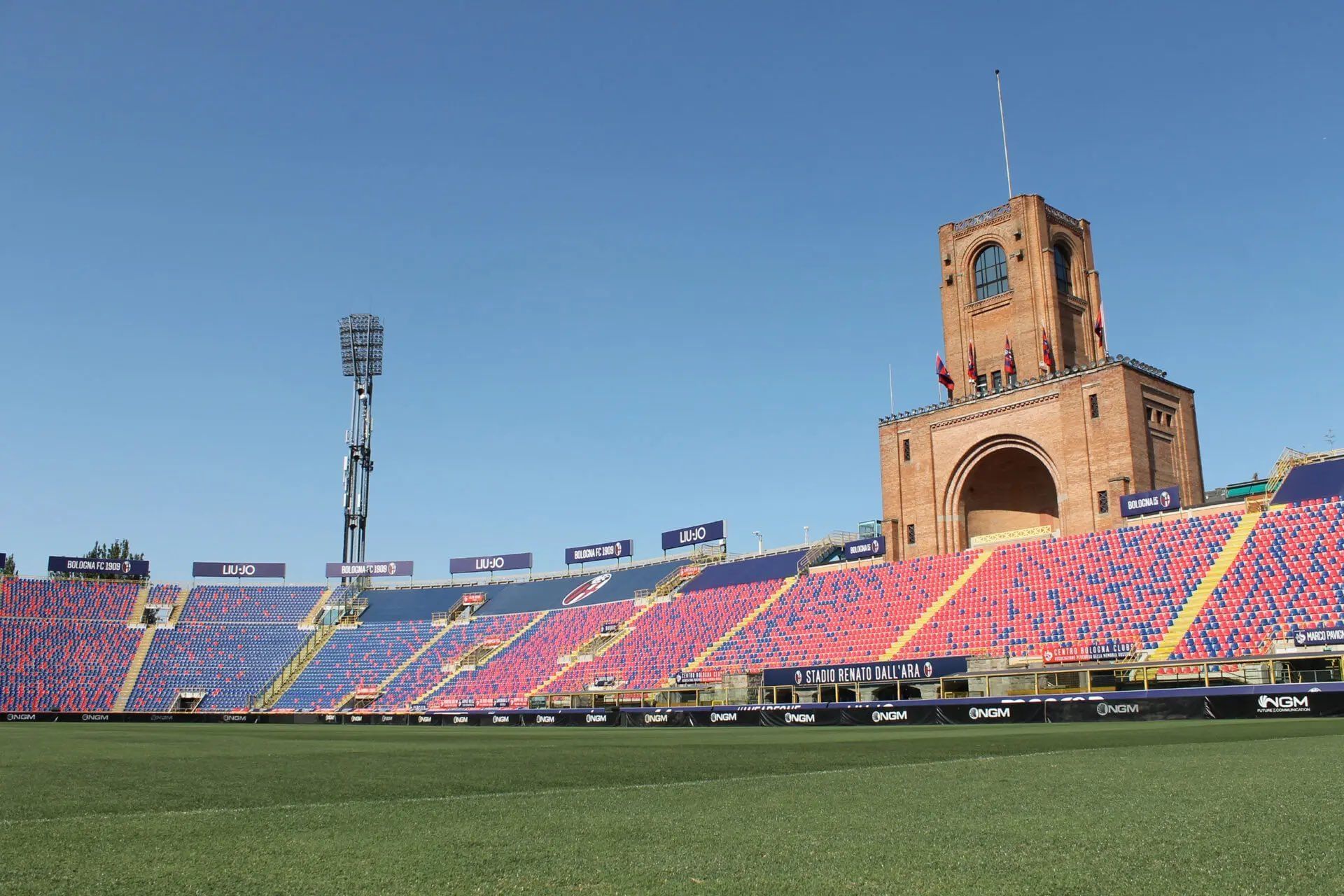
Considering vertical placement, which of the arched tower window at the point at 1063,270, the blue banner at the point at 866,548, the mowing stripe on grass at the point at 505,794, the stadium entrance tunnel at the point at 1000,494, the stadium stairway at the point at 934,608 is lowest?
the mowing stripe on grass at the point at 505,794

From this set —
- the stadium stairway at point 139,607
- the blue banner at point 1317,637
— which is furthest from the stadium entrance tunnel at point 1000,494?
the stadium stairway at point 139,607

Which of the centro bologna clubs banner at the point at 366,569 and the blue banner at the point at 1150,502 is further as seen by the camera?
the centro bologna clubs banner at the point at 366,569

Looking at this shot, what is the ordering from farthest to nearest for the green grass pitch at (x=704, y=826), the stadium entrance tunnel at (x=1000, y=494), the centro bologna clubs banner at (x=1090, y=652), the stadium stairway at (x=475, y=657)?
1. the stadium stairway at (x=475, y=657)
2. the stadium entrance tunnel at (x=1000, y=494)
3. the centro bologna clubs banner at (x=1090, y=652)
4. the green grass pitch at (x=704, y=826)

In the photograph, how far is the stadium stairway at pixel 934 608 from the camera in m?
47.2

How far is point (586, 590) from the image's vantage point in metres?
75.8

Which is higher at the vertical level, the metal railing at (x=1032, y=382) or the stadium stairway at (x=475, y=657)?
the metal railing at (x=1032, y=382)

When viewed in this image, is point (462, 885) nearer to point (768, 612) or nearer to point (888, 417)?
point (768, 612)

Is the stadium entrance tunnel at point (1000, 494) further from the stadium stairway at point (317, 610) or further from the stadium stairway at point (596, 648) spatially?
the stadium stairway at point (317, 610)

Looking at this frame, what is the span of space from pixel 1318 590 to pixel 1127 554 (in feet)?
30.9

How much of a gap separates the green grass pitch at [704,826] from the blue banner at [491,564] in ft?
236

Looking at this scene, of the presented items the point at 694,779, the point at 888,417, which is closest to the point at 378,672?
the point at 888,417

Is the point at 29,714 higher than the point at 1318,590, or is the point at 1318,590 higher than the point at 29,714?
the point at 1318,590

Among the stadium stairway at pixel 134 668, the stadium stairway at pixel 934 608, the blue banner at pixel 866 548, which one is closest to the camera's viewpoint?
the stadium stairway at pixel 934 608

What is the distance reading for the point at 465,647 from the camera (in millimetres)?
71812
